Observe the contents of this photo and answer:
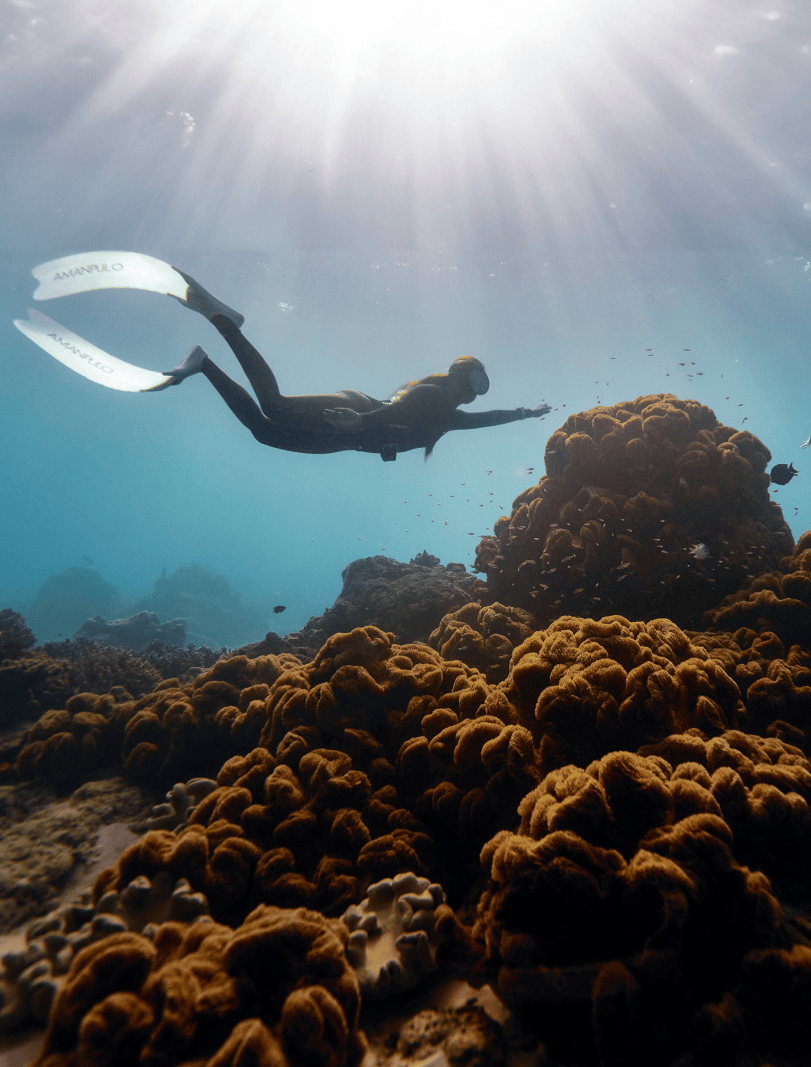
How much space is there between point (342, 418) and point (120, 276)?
3635 millimetres

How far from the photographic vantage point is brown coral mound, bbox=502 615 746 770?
2562 mm

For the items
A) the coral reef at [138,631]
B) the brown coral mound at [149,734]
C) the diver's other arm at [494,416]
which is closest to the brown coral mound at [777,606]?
the diver's other arm at [494,416]

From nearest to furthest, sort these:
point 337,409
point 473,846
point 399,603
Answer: point 473,846 → point 337,409 → point 399,603

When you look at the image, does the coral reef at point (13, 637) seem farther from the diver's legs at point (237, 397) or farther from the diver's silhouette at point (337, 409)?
the diver's legs at point (237, 397)

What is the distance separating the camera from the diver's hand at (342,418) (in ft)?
21.2

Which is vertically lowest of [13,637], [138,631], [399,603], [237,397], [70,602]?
[138,631]

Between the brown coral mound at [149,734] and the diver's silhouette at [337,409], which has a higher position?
the diver's silhouette at [337,409]

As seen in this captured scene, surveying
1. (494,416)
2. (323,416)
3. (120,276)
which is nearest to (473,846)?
(323,416)

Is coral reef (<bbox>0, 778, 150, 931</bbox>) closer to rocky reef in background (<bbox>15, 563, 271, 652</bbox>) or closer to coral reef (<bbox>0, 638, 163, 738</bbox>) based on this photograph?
coral reef (<bbox>0, 638, 163, 738</bbox>)

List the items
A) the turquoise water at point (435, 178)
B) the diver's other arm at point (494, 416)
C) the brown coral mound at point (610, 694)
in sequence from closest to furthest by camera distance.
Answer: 1. the brown coral mound at point (610, 694)
2. the diver's other arm at point (494, 416)
3. the turquoise water at point (435, 178)

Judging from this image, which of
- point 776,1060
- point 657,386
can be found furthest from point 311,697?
point 657,386

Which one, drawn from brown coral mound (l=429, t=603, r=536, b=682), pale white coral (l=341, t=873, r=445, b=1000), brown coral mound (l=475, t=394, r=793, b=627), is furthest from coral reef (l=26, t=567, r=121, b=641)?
pale white coral (l=341, t=873, r=445, b=1000)

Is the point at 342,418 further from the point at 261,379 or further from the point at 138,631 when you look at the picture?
the point at 138,631

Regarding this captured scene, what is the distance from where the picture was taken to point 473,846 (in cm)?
276
